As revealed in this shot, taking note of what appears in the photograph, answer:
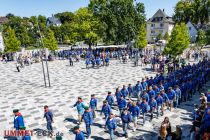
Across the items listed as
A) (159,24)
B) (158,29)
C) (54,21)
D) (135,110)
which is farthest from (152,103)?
(54,21)

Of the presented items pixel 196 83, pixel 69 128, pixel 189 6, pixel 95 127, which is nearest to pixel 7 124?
pixel 69 128

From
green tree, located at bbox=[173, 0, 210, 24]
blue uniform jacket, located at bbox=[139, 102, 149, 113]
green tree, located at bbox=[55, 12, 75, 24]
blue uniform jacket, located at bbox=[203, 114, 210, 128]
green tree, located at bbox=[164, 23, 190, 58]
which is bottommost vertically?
blue uniform jacket, located at bbox=[139, 102, 149, 113]

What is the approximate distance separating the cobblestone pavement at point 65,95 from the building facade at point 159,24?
55097 mm

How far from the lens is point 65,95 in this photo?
20125 mm

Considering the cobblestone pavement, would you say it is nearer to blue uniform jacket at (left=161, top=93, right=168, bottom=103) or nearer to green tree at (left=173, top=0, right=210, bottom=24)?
blue uniform jacket at (left=161, top=93, right=168, bottom=103)

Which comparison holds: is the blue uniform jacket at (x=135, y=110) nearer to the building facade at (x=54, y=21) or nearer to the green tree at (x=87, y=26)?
the green tree at (x=87, y=26)

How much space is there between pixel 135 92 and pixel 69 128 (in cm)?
732

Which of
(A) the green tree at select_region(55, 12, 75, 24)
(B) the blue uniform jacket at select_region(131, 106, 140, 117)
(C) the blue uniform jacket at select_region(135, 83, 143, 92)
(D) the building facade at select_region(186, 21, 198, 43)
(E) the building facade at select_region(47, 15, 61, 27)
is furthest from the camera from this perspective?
(E) the building facade at select_region(47, 15, 61, 27)

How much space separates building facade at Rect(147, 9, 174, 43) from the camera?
271ft

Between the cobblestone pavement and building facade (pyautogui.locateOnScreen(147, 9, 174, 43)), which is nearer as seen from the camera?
the cobblestone pavement

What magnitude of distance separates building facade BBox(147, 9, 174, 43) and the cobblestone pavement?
55.1 meters

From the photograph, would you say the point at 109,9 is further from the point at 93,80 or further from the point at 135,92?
the point at 135,92

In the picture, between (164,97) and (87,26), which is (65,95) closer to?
(164,97)

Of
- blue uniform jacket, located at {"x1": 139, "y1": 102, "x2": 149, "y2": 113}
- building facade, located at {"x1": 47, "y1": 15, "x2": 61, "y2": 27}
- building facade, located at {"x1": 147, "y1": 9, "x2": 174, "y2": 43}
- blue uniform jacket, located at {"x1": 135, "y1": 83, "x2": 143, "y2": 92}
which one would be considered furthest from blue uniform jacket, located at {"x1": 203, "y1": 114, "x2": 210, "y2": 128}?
building facade, located at {"x1": 47, "y1": 15, "x2": 61, "y2": 27}
